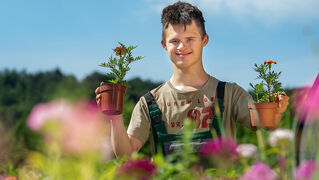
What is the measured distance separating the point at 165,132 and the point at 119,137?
39 cm

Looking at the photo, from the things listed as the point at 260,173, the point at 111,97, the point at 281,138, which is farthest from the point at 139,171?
the point at 111,97

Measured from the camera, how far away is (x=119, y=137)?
2.77 metres

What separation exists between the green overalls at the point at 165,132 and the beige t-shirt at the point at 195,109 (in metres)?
0.03

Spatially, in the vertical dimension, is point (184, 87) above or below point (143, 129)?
above

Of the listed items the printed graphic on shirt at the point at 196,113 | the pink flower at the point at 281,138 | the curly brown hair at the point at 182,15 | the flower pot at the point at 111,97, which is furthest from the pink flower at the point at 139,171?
the curly brown hair at the point at 182,15

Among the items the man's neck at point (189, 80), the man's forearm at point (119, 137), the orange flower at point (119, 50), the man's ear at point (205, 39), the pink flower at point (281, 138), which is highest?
the man's ear at point (205, 39)

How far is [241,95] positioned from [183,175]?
171 centimetres

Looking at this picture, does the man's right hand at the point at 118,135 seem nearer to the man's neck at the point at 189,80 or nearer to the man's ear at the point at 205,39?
the man's neck at the point at 189,80

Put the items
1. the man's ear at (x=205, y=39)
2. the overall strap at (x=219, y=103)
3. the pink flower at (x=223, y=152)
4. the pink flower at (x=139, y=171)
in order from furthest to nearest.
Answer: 1. the man's ear at (x=205, y=39)
2. the overall strap at (x=219, y=103)
3. the pink flower at (x=223, y=152)
4. the pink flower at (x=139, y=171)

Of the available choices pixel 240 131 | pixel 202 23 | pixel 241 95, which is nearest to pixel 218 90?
pixel 241 95

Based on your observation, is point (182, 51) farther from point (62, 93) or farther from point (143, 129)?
point (62, 93)

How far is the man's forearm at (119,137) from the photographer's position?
2740 mm

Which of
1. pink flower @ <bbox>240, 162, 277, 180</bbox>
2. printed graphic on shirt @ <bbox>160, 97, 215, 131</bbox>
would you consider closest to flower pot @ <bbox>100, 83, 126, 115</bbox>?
printed graphic on shirt @ <bbox>160, 97, 215, 131</bbox>

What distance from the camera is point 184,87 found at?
303 centimetres
